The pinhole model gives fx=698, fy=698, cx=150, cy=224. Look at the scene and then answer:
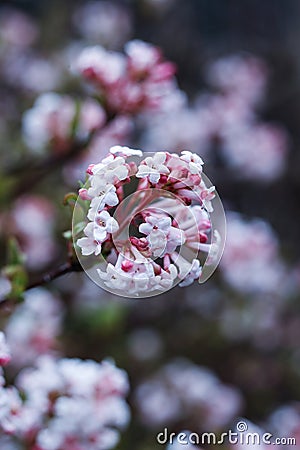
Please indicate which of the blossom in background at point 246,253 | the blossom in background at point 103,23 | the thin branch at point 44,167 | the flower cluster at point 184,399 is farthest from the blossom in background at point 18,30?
the flower cluster at point 184,399

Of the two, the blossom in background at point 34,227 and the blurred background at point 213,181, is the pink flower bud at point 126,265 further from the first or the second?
the blossom in background at point 34,227

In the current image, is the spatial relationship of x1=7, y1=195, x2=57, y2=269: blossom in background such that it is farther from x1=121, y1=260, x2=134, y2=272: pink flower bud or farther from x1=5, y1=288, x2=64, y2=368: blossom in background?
x1=121, y1=260, x2=134, y2=272: pink flower bud

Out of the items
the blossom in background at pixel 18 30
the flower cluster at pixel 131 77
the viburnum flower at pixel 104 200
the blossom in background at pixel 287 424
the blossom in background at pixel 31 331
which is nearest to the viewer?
the viburnum flower at pixel 104 200

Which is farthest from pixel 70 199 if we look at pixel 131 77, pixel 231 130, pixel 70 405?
pixel 231 130

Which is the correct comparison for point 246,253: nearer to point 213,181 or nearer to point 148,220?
point 213,181

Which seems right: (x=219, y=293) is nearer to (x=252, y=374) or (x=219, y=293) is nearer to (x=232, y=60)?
(x=252, y=374)

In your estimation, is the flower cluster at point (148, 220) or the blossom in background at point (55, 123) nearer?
the flower cluster at point (148, 220)

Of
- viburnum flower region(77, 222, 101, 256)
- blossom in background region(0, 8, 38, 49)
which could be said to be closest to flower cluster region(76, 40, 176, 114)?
viburnum flower region(77, 222, 101, 256)
